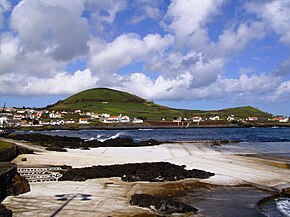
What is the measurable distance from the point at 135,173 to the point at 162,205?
8.88m

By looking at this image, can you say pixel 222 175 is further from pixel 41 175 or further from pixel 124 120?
pixel 124 120

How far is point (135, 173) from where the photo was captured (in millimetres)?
23484

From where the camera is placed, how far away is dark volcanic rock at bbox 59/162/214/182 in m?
21.9

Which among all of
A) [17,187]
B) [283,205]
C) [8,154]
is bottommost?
[283,205]

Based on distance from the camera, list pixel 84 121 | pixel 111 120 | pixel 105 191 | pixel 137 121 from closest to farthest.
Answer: pixel 105 191 < pixel 84 121 < pixel 137 121 < pixel 111 120

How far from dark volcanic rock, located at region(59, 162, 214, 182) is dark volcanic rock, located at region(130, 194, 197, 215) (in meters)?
6.11

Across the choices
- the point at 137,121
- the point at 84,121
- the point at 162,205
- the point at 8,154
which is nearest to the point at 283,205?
the point at 162,205

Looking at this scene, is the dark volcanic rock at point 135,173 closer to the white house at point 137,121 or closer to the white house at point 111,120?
the white house at point 111,120

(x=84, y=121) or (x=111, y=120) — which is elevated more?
(x=111, y=120)

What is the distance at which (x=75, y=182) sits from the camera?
68.3ft

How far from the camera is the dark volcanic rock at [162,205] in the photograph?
1447 centimetres

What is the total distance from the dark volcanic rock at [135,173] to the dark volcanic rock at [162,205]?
6.11 m

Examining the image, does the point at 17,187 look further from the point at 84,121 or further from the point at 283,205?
the point at 84,121

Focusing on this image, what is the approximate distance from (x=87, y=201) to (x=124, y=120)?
182 m
